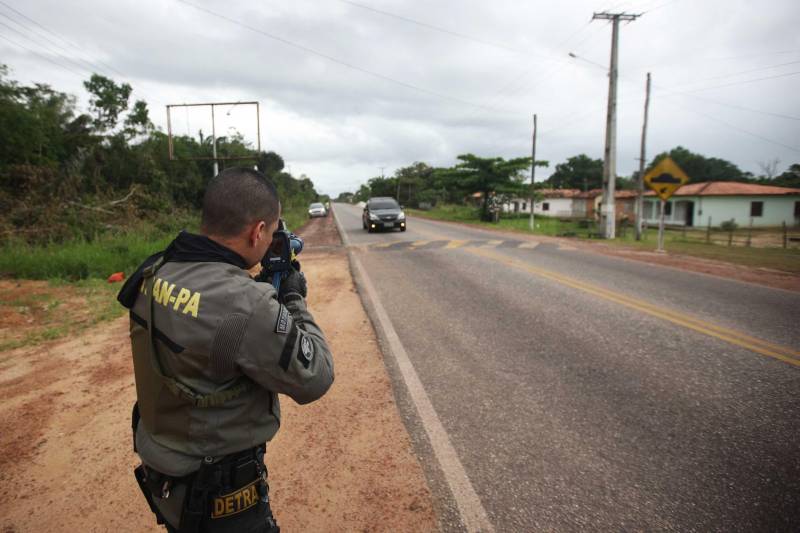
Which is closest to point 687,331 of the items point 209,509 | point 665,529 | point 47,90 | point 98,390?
point 665,529

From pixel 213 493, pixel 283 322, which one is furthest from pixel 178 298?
pixel 213 493

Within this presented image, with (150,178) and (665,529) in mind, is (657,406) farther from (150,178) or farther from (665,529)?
(150,178)

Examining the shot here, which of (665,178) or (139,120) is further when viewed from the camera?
(139,120)

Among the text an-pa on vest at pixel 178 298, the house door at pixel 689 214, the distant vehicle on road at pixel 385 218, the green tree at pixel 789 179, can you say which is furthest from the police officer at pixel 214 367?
the house door at pixel 689 214

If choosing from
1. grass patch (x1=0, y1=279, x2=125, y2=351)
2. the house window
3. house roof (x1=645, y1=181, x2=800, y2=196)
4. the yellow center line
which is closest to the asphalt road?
the yellow center line

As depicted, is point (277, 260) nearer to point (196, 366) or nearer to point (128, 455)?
point (196, 366)

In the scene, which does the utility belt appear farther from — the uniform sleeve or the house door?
the house door

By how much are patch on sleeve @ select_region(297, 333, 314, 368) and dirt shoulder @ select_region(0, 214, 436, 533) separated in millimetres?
1428

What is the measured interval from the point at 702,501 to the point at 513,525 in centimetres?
115

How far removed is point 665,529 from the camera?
237 cm

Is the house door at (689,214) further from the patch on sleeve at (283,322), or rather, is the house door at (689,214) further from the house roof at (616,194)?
the patch on sleeve at (283,322)

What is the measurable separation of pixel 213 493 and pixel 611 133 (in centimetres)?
2188

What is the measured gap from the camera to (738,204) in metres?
36.9

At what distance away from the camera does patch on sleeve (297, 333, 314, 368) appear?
58.7 inches
